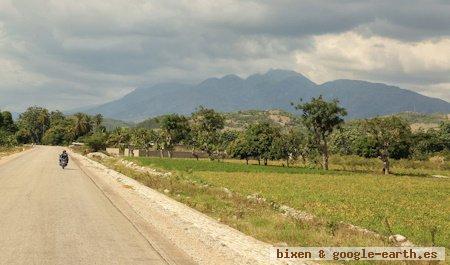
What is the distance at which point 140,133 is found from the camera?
142 m

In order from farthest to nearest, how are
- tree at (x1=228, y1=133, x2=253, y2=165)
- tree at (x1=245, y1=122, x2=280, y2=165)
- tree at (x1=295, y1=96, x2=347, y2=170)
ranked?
tree at (x1=228, y1=133, x2=253, y2=165)
tree at (x1=245, y1=122, x2=280, y2=165)
tree at (x1=295, y1=96, x2=347, y2=170)

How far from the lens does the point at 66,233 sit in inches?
582

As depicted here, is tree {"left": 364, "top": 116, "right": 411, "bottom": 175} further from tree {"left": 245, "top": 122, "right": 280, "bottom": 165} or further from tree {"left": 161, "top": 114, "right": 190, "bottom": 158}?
tree {"left": 161, "top": 114, "right": 190, "bottom": 158}

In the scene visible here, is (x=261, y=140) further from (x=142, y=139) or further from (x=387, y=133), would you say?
→ (x=142, y=139)

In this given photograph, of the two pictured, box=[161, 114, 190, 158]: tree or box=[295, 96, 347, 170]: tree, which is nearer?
box=[295, 96, 347, 170]: tree

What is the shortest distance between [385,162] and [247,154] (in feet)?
117

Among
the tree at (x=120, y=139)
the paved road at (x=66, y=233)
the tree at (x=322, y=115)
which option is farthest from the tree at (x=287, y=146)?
the paved road at (x=66, y=233)

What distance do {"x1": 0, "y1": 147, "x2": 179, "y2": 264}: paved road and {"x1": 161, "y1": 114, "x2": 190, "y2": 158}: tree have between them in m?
108

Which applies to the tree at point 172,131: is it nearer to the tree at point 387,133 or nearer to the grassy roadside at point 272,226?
the tree at point 387,133

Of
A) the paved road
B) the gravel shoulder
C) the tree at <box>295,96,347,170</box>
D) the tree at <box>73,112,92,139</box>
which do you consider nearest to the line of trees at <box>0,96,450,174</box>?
the tree at <box>295,96,347,170</box>

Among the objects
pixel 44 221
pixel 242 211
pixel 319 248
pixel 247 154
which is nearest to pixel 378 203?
pixel 242 211

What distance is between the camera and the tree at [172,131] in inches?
5231

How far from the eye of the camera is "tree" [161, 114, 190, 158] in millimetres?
132875

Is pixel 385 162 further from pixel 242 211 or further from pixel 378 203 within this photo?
pixel 242 211
